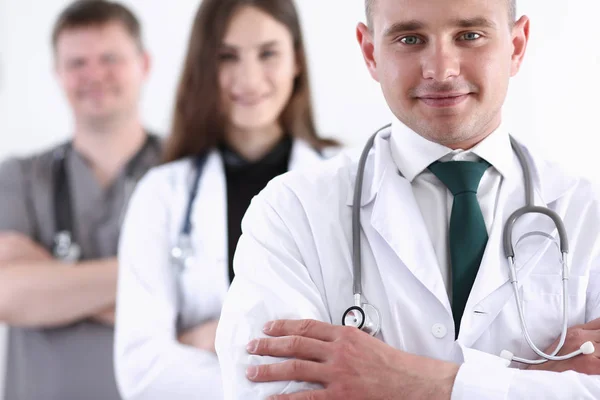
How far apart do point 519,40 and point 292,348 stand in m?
0.62

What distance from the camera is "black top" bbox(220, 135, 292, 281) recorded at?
1.97 metres

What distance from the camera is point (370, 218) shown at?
1268 mm

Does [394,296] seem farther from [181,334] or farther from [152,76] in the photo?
[152,76]

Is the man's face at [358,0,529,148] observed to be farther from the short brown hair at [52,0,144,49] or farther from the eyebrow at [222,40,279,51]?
the short brown hair at [52,0,144,49]

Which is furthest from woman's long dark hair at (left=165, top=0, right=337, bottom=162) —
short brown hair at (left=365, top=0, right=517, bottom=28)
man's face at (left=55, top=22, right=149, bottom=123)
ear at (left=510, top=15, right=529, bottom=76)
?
ear at (left=510, top=15, right=529, bottom=76)

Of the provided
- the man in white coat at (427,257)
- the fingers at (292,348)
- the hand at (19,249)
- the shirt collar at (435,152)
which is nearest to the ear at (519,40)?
Result: the man in white coat at (427,257)

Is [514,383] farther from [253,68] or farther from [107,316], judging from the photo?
[107,316]

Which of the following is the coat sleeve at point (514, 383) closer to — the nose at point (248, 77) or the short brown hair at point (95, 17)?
the nose at point (248, 77)

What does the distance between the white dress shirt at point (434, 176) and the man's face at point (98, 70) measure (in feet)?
5.18

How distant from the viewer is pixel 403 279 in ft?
3.99

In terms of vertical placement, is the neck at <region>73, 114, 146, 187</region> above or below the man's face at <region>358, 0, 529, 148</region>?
below

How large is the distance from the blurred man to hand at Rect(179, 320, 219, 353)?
55cm

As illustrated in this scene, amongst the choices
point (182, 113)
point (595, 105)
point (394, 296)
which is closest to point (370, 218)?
point (394, 296)

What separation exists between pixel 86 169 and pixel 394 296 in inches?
65.9
